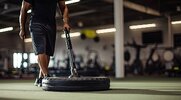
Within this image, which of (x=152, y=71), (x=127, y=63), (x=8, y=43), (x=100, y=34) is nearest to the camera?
(x=152, y=71)

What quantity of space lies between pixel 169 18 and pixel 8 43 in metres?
12.3

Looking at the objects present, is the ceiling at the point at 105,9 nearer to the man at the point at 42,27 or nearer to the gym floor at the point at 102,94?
the man at the point at 42,27

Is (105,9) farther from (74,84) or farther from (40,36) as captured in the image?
(74,84)

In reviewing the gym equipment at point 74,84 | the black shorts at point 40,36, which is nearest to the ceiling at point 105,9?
the black shorts at point 40,36

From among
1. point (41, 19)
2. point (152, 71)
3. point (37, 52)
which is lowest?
point (152, 71)

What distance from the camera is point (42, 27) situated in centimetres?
350

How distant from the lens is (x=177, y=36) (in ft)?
55.1

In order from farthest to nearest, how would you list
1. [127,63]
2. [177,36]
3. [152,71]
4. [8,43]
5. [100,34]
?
1. [8,43]
2. [100,34]
3. [127,63]
4. [177,36]
5. [152,71]

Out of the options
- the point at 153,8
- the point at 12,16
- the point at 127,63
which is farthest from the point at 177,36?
the point at 12,16

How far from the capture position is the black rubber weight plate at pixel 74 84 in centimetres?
317

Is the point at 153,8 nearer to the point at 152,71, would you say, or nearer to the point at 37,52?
the point at 152,71

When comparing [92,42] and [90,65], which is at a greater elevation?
[92,42]

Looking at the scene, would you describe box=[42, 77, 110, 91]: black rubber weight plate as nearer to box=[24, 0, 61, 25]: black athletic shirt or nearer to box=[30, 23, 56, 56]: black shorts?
box=[30, 23, 56, 56]: black shorts

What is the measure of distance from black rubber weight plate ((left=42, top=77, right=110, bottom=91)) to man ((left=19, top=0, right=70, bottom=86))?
0.32 m
